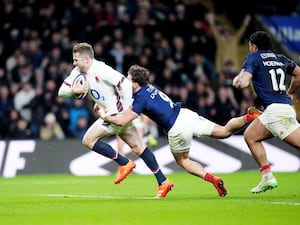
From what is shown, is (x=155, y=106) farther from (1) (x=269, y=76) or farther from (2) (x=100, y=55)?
(2) (x=100, y=55)

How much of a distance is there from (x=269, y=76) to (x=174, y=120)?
146 cm

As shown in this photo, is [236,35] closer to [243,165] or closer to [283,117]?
[243,165]

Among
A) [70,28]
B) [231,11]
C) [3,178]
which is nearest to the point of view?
[3,178]

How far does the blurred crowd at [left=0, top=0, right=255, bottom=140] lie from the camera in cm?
2292

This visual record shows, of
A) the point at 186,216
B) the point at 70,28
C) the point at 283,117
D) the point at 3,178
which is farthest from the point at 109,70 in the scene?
the point at 70,28

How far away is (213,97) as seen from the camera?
2356 centimetres

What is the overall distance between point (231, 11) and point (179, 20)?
2.84 meters

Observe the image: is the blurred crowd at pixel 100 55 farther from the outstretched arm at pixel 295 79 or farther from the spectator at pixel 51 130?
the outstretched arm at pixel 295 79

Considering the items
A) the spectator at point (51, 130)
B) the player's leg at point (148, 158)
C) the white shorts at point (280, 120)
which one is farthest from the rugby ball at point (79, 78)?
the spectator at point (51, 130)

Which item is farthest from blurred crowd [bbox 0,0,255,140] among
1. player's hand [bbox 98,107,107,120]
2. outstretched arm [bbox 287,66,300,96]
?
outstretched arm [bbox 287,66,300,96]

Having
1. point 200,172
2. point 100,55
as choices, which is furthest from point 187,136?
point 100,55

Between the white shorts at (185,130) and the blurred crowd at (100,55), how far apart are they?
9436mm

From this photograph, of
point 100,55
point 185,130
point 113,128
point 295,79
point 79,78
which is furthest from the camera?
point 100,55

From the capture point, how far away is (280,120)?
1267 cm
